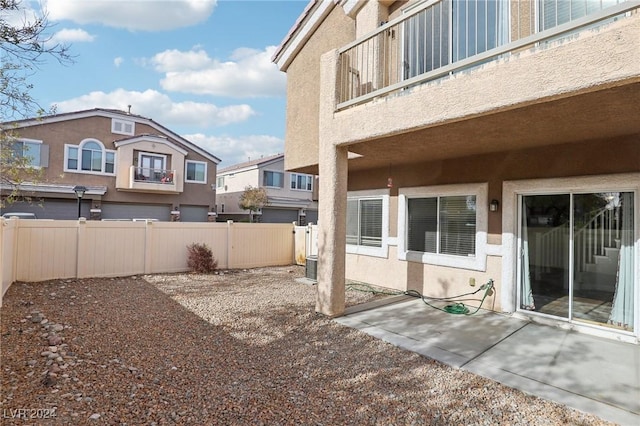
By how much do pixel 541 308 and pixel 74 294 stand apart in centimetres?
1034

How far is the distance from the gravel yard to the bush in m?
4.45

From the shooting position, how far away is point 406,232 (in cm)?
873

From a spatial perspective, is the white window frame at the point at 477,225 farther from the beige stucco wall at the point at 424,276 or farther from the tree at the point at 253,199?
the tree at the point at 253,199

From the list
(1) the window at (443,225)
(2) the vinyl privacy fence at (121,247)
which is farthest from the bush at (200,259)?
(1) the window at (443,225)

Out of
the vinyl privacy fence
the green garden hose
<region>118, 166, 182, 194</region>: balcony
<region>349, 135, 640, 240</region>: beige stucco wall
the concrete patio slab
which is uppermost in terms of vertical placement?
<region>118, 166, 182, 194</region>: balcony

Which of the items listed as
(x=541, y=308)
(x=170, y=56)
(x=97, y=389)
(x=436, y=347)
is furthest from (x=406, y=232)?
(x=170, y=56)

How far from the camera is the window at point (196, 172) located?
25672 millimetres

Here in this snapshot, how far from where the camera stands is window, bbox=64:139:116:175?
21.2 metres

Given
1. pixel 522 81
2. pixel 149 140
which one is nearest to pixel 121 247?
pixel 522 81

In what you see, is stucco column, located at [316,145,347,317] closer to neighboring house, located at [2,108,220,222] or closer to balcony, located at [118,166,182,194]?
Result: neighboring house, located at [2,108,220,222]

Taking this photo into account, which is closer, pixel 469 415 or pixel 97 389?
pixel 469 415

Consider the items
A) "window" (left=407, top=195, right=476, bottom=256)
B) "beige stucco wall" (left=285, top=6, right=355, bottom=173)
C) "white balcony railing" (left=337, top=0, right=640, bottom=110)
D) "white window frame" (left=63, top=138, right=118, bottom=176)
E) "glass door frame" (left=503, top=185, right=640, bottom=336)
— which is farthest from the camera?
"white window frame" (left=63, top=138, right=118, bottom=176)

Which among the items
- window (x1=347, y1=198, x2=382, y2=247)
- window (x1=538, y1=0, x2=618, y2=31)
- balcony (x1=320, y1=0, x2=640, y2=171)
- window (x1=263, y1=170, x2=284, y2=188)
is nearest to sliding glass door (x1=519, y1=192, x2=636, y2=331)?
balcony (x1=320, y1=0, x2=640, y2=171)

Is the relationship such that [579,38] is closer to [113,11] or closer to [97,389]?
[97,389]
